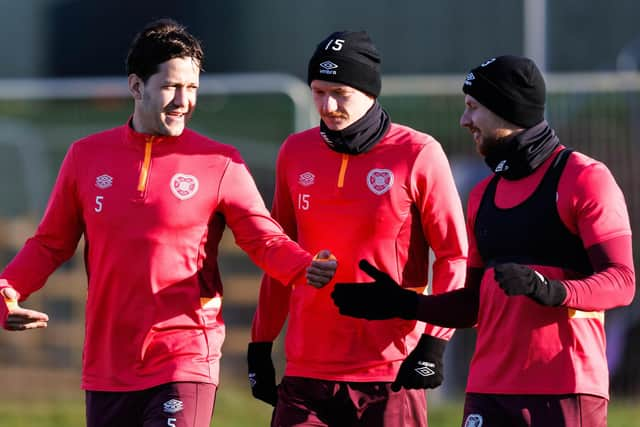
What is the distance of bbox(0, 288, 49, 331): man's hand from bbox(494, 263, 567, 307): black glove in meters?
1.98

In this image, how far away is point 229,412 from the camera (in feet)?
39.1

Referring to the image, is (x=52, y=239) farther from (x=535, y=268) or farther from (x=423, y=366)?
(x=535, y=268)

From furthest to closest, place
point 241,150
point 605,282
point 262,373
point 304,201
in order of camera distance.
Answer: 1. point 241,150
2. point 262,373
3. point 304,201
4. point 605,282

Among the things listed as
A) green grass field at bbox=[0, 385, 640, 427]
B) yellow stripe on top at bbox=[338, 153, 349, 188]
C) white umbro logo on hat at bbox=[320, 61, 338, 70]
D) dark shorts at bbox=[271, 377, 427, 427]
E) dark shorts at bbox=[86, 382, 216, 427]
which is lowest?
green grass field at bbox=[0, 385, 640, 427]

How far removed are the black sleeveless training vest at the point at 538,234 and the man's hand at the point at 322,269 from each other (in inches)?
24.0

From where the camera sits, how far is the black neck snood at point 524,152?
5.94 meters

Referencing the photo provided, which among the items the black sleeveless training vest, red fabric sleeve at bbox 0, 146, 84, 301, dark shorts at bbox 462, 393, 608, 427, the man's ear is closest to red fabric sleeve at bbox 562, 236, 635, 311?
the black sleeveless training vest

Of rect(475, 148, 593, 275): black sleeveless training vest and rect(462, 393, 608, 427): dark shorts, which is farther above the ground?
rect(475, 148, 593, 275): black sleeveless training vest

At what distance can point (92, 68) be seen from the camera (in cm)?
2053

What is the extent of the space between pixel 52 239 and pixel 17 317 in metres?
0.42

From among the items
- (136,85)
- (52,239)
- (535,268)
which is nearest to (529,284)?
(535,268)

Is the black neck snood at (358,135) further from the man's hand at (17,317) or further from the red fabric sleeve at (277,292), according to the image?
the man's hand at (17,317)

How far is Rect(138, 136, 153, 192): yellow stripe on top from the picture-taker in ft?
21.1

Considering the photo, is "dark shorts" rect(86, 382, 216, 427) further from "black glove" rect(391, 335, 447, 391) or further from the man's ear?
the man's ear
